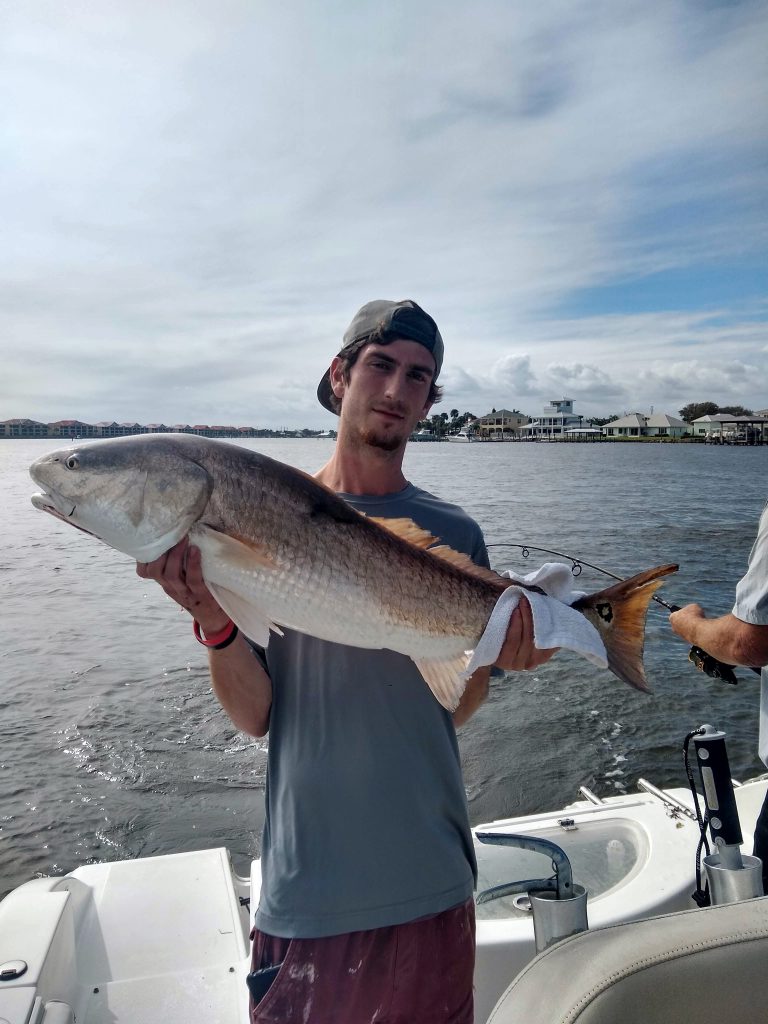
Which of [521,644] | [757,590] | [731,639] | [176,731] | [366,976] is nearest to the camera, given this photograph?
[366,976]

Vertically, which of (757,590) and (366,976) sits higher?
(757,590)

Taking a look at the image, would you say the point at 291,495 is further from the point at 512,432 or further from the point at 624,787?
the point at 512,432

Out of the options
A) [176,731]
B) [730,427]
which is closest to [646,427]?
[730,427]

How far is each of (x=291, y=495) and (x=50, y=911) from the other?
8.13ft

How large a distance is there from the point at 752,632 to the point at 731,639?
0.45 ft

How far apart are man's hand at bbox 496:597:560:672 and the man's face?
842mm

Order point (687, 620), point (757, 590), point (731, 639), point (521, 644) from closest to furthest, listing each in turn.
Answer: point (521, 644) → point (757, 590) → point (731, 639) → point (687, 620)

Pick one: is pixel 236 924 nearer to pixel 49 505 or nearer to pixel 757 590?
pixel 49 505

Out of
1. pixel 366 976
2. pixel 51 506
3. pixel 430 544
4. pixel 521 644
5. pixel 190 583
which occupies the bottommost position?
pixel 366 976

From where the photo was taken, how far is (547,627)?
2.66m

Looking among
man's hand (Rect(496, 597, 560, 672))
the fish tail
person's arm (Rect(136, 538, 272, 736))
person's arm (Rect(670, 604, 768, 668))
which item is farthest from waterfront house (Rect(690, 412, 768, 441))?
person's arm (Rect(136, 538, 272, 736))

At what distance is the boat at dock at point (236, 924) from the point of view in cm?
212

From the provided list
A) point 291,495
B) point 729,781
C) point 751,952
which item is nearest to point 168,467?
point 291,495

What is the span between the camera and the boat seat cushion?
1.97 meters
